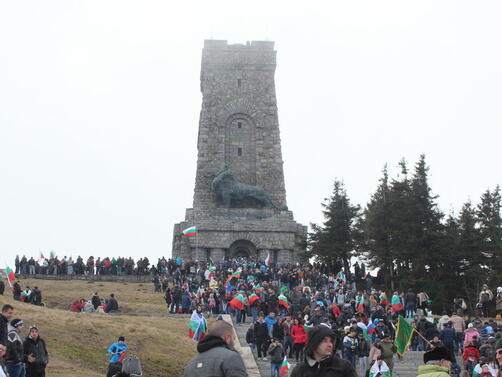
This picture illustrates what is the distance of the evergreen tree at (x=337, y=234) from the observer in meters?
46.9

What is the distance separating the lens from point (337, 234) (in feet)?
155

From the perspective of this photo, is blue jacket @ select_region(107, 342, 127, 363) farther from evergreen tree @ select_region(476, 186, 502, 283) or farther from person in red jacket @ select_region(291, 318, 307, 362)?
evergreen tree @ select_region(476, 186, 502, 283)

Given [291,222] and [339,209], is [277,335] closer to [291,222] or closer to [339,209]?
[339,209]

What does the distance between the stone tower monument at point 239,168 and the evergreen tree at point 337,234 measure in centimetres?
231

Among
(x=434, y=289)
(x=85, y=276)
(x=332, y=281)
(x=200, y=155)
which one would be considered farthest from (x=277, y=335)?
(x=200, y=155)

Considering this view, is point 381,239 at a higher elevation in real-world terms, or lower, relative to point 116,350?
higher

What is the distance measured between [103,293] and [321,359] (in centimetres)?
3248

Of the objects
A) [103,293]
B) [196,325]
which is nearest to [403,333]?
[196,325]

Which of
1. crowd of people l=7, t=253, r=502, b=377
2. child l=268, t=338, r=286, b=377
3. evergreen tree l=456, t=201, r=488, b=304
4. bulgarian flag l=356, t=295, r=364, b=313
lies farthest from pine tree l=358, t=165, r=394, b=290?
child l=268, t=338, r=286, b=377

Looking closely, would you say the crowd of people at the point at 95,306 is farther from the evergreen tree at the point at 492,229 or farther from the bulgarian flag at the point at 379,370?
the evergreen tree at the point at 492,229

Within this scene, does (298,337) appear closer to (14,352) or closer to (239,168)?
(14,352)

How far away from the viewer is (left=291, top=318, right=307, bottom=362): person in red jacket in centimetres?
2081

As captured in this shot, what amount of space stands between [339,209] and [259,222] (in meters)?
5.74

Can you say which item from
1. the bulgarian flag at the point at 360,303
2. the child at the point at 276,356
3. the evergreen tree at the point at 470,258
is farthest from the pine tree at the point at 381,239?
the child at the point at 276,356
